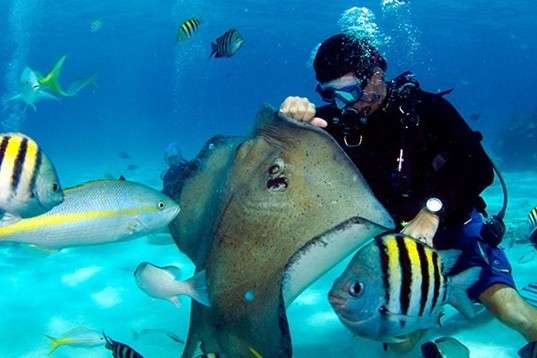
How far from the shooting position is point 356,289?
7.14ft

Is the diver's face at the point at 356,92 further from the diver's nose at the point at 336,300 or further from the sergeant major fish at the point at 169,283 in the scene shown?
the diver's nose at the point at 336,300

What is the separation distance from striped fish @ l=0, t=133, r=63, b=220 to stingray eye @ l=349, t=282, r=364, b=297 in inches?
71.2

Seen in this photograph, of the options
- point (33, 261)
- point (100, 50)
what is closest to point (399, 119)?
point (33, 261)

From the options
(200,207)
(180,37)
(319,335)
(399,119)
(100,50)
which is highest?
(100,50)

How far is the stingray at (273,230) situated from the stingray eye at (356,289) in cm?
53

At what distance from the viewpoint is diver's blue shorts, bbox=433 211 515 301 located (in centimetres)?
405

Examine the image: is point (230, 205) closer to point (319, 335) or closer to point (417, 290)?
point (417, 290)

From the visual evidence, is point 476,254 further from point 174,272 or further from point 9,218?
point 9,218

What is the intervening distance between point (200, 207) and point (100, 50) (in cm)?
6477

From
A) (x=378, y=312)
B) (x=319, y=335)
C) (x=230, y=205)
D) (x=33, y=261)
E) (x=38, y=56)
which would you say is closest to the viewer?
(x=378, y=312)

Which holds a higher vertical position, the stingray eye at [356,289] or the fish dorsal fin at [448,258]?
the stingray eye at [356,289]

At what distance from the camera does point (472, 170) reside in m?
3.89

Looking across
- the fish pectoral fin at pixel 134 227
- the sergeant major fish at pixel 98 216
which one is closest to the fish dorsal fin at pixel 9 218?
the sergeant major fish at pixel 98 216

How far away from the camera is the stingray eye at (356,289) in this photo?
217 cm
